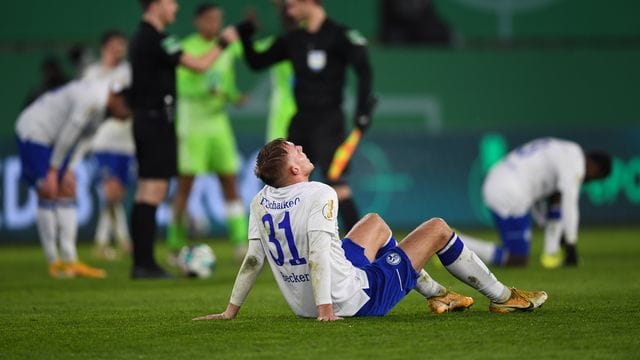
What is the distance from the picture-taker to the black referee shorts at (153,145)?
11133 millimetres

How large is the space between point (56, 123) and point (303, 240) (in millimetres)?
5477

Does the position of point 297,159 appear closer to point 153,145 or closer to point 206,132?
point 153,145

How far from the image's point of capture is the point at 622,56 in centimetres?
2042

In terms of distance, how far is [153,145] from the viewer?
11.1 metres

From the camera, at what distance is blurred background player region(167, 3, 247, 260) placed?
13141 millimetres

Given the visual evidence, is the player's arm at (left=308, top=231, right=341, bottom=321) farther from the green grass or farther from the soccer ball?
the soccer ball

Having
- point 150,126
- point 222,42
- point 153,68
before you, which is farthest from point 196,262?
point 222,42

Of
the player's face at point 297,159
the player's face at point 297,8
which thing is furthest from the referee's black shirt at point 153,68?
the player's face at point 297,159

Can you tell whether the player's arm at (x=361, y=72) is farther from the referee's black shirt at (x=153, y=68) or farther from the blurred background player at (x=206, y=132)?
the blurred background player at (x=206, y=132)

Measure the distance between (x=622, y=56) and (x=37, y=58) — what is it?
8.46 m

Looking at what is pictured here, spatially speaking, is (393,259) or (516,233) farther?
(516,233)

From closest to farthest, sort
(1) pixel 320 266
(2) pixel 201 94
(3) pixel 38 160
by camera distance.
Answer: (1) pixel 320 266 → (3) pixel 38 160 → (2) pixel 201 94

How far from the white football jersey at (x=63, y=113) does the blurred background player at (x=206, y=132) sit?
128cm

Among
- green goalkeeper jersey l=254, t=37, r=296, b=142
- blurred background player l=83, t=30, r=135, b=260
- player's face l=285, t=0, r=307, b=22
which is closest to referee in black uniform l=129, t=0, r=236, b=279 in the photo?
player's face l=285, t=0, r=307, b=22
